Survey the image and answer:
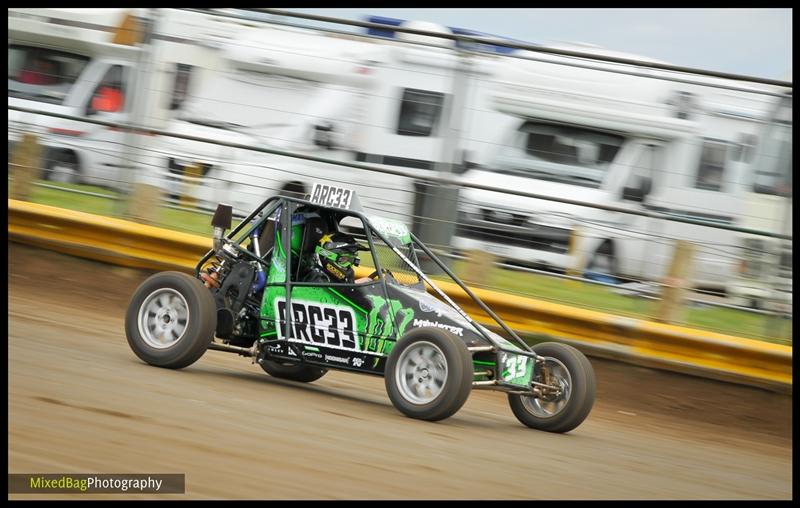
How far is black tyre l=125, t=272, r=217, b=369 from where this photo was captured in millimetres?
7043

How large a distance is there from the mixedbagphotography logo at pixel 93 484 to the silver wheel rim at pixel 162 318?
299 cm

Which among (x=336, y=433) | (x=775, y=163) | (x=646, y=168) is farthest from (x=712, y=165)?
(x=336, y=433)

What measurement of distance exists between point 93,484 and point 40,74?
8.09 meters

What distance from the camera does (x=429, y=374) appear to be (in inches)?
259

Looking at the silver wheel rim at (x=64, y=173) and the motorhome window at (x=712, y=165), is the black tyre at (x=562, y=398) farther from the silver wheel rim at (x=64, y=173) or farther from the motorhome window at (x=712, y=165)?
the silver wheel rim at (x=64, y=173)

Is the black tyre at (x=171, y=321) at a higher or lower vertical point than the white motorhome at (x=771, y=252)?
lower

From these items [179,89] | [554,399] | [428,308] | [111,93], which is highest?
[179,89]

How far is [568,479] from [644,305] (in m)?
A: 3.39


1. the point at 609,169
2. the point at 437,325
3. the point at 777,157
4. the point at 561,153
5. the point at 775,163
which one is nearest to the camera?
the point at 437,325

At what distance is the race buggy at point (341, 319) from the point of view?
21.8 feet

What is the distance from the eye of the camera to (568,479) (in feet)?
17.9

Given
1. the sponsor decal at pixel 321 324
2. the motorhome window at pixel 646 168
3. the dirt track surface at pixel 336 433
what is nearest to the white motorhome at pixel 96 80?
the dirt track surface at pixel 336 433

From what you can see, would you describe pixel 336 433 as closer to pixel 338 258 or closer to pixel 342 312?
pixel 342 312

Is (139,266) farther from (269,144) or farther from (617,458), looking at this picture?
(617,458)
